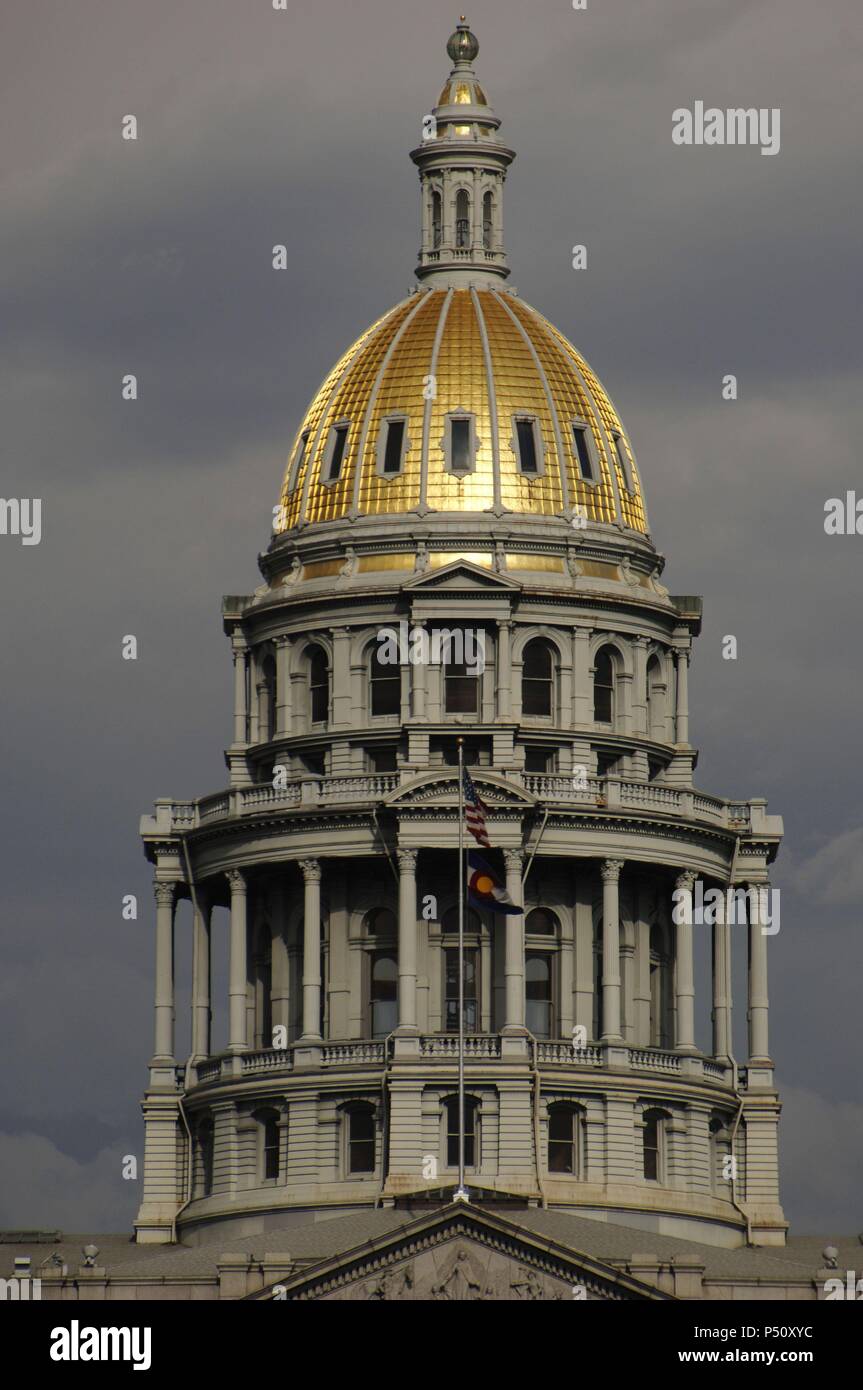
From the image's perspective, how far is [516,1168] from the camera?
189m

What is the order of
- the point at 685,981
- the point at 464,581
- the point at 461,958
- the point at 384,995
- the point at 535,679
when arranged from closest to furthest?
1. the point at 461,958
2. the point at 384,995
3. the point at 464,581
4. the point at 685,981
5. the point at 535,679

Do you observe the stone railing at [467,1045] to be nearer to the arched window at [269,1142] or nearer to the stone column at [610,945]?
the stone column at [610,945]

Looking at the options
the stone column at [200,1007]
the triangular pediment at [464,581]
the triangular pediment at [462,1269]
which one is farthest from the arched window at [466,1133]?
the triangular pediment at [462,1269]

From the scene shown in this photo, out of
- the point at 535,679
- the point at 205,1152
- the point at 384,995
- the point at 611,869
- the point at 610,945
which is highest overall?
the point at 535,679

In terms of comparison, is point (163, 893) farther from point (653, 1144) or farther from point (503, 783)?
point (653, 1144)

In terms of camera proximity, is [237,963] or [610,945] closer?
[610,945]

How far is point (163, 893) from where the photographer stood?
200 meters

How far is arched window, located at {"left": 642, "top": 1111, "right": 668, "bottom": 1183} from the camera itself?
19425 centimetres

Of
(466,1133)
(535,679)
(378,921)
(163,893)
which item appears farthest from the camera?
(535,679)

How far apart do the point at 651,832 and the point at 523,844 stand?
5.32 m

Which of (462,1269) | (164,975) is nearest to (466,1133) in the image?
(164,975)

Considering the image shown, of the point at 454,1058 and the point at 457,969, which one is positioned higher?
the point at 457,969

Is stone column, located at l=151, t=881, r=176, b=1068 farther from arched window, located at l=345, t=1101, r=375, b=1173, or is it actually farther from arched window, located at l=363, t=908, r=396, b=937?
arched window, located at l=345, t=1101, r=375, b=1173

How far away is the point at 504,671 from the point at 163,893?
1332 cm
